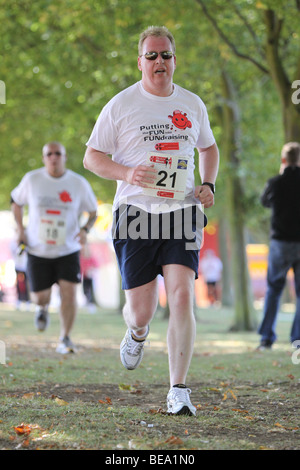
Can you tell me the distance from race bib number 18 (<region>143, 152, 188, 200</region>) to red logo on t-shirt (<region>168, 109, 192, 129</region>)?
26cm

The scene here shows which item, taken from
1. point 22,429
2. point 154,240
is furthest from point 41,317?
point 22,429

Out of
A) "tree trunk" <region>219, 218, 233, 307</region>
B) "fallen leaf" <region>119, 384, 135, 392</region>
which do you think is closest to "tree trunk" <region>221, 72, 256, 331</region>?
"fallen leaf" <region>119, 384, 135, 392</region>

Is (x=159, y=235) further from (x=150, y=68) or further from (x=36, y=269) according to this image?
(x=36, y=269)

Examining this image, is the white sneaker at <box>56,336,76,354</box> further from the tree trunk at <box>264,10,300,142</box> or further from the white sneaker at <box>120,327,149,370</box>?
the tree trunk at <box>264,10,300,142</box>

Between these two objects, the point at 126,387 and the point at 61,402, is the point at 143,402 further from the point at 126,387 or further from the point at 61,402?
the point at 126,387

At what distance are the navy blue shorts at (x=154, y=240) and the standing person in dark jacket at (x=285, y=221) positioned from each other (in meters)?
5.12

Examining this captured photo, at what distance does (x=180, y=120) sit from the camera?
559cm

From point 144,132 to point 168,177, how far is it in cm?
38

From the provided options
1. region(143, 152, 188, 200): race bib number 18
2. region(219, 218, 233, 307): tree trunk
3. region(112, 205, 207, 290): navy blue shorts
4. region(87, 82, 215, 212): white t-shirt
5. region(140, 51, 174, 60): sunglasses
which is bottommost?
region(219, 218, 233, 307): tree trunk

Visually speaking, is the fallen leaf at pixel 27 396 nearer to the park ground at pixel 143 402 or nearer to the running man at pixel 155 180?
the park ground at pixel 143 402

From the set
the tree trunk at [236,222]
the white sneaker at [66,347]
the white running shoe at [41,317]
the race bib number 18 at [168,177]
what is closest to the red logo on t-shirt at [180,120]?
the race bib number 18 at [168,177]

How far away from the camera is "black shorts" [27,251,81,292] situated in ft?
31.7

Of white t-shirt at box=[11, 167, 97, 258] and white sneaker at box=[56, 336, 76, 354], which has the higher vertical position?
white t-shirt at box=[11, 167, 97, 258]

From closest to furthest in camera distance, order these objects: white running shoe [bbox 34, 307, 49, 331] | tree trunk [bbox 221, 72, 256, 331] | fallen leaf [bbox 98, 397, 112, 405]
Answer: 1. fallen leaf [bbox 98, 397, 112, 405]
2. white running shoe [bbox 34, 307, 49, 331]
3. tree trunk [bbox 221, 72, 256, 331]
